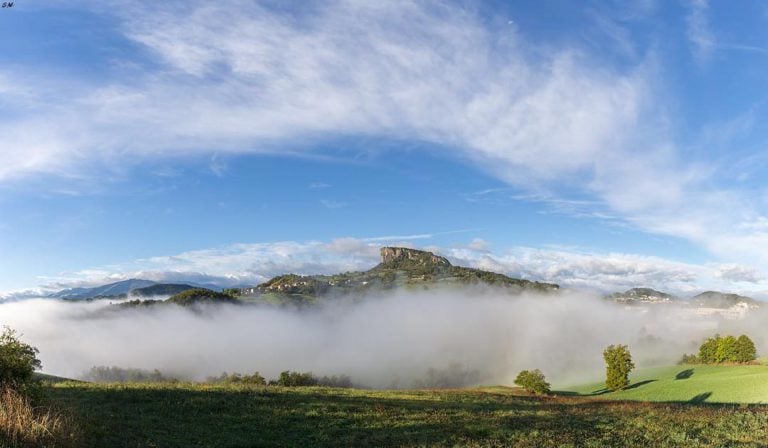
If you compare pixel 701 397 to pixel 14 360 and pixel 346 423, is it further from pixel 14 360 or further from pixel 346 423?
pixel 14 360

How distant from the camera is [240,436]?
24750 mm

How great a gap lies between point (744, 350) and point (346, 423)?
110798 mm

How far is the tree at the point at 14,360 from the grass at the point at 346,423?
3.23 metres

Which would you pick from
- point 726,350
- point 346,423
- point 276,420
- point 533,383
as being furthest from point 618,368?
point 276,420

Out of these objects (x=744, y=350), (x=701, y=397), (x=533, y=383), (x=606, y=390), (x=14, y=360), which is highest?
(x=14, y=360)

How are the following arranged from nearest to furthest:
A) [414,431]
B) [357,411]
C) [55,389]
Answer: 1. [414,431]
2. [357,411]
3. [55,389]

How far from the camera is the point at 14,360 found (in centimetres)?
2311

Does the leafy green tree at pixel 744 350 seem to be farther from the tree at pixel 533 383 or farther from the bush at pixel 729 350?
the tree at pixel 533 383

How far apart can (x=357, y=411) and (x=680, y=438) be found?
65.2 ft

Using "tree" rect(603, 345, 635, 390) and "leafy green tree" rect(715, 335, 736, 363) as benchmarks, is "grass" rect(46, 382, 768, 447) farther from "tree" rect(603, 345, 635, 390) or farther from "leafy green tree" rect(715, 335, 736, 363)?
"leafy green tree" rect(715, 335, 736, 363)

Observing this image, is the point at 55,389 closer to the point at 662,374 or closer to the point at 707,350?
the point at 662,374

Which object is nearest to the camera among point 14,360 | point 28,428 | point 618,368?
point 28,428

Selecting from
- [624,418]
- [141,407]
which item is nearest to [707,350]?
[624,418]

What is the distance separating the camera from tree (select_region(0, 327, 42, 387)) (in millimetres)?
22844
